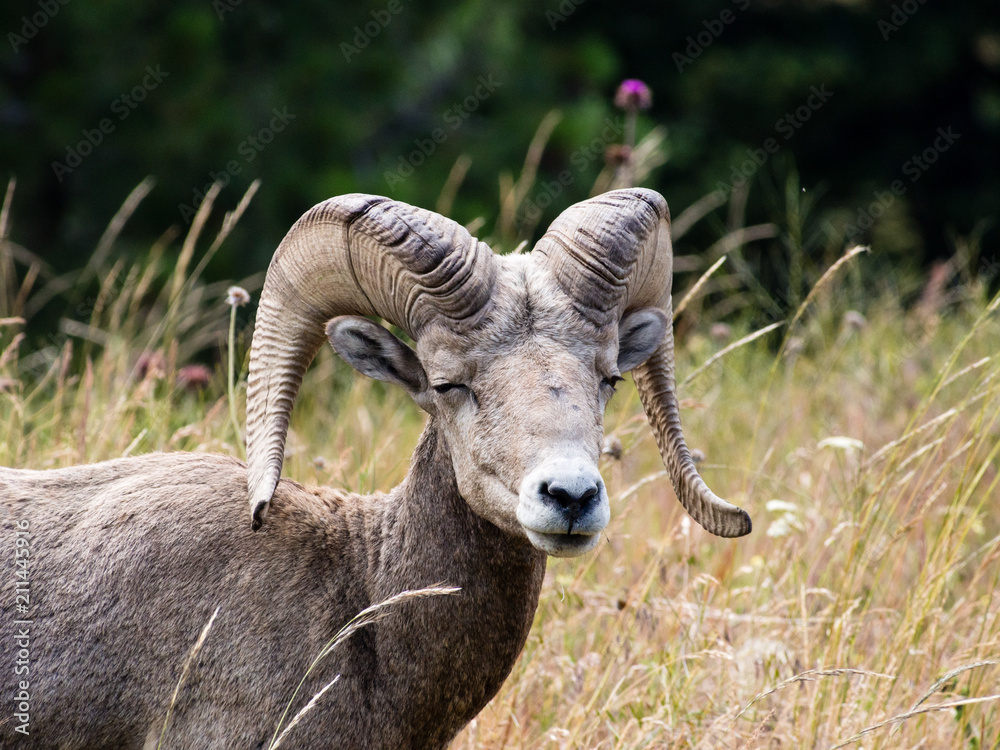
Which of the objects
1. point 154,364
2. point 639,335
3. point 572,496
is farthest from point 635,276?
point 154,364

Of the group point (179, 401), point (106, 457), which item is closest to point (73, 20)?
point (179, 401)

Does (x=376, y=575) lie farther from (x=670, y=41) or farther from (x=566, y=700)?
(x=670, y=41)

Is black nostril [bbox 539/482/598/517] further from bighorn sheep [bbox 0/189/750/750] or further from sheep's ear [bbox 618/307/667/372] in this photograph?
sheep's ear [bbox 618/307/667/372]

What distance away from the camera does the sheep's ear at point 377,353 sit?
12.1 feet

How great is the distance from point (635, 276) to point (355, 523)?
4.40ft

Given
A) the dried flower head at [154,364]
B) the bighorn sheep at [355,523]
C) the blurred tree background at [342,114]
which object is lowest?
the blurred tree background at [342,114]

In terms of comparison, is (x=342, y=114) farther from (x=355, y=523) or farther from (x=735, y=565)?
(x=355, y=523)

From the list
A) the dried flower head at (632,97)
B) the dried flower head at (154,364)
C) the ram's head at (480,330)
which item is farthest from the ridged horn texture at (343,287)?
the dried flower head at (632,97)

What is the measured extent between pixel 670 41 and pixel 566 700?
18502 millimetres

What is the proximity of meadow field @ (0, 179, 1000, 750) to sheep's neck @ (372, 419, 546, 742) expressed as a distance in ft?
1.05

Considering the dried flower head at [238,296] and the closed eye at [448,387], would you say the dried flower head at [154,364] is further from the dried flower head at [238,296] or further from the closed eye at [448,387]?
the closed eye at [448,387]

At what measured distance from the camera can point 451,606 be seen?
11.8 feet

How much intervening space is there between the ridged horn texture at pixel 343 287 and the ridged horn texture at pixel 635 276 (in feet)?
0.88

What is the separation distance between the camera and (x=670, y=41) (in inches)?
829
